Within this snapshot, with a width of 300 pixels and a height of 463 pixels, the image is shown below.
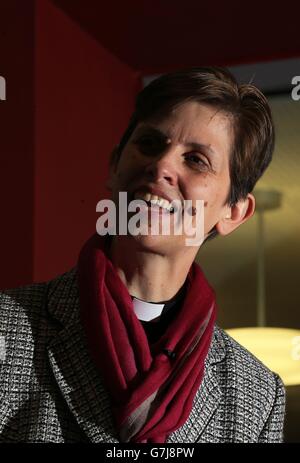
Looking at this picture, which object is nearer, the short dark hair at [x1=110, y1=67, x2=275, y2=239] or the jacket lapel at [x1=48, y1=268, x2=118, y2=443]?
the jacket lapel at [x1=48, y1=268, x2=118, y2=443]

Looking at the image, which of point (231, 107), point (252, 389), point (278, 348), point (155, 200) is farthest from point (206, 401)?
point (278, 348)

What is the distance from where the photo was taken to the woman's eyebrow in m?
1.41

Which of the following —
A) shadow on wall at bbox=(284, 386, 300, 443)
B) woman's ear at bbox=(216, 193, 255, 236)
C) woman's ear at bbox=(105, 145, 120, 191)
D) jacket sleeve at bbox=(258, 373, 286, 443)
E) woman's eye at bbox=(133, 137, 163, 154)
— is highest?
woman's eye at bbox=(133, 137, 163, 154)

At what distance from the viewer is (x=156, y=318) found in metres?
1.45

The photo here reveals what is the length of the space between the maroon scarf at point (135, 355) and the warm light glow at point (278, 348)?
108 centimetres

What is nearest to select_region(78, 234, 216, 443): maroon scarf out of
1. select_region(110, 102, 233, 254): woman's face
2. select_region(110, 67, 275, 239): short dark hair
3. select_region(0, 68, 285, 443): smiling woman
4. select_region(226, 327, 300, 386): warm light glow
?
select_region(0, 68, 285, 443): smiling woman

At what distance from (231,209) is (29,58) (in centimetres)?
86

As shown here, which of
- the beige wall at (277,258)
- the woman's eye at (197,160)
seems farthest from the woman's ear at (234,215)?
the beige wall at (277,258)

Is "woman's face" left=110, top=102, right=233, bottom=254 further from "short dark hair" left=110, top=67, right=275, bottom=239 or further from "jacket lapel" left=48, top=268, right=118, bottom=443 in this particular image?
"jacket lapel" left=48, top=268, right=118, bottom=443

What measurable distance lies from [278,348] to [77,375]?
1275 millimetres

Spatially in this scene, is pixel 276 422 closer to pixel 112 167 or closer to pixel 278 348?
pixel 112 167

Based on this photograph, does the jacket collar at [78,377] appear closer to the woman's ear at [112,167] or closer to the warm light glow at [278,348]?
the woman's ear at [112,167]
